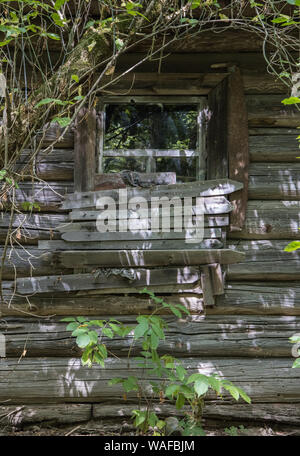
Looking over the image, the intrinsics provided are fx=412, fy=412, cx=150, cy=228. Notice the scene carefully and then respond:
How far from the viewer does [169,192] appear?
3309mm

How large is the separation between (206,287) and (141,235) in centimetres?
66

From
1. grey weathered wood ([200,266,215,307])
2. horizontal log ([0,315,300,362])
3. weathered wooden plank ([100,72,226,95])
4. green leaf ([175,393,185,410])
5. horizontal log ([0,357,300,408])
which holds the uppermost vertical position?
weathered wooden plank ([100,72,226,95])

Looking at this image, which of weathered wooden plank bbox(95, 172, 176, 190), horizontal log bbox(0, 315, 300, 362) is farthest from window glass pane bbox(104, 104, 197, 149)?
horizontal log bbox(0, 315, 300, 362)

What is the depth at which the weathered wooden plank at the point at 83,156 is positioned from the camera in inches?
134

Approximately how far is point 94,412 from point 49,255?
1297mm

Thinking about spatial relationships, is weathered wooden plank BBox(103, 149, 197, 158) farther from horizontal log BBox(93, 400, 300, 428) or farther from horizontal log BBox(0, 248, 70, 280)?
horizontal log BBox(93, 400, 300, 428)

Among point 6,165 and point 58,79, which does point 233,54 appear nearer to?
point 58,79

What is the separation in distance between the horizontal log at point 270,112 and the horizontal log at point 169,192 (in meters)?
0.61

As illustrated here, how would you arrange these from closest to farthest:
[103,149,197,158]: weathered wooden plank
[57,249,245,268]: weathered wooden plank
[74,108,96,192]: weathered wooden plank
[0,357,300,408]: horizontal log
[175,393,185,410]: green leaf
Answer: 1. [175,393,185,410]: green leaf
2. [57,249,245,268]: weathered wooden plank
3. [0,357,300,408]: horizontal log
4. [74,108,96,192]: weathered wooden plank
5. [103,149,197,158]: weathered wooden plank

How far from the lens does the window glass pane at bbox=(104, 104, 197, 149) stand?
11.7ft

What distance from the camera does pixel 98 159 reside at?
352 centimetres

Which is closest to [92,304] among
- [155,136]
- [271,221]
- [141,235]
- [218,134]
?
[141,235]

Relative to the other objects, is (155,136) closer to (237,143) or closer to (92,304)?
(237,143)

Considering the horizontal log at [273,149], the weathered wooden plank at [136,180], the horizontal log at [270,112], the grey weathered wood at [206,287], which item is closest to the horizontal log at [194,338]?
the grey weathered wood at [206,287]
